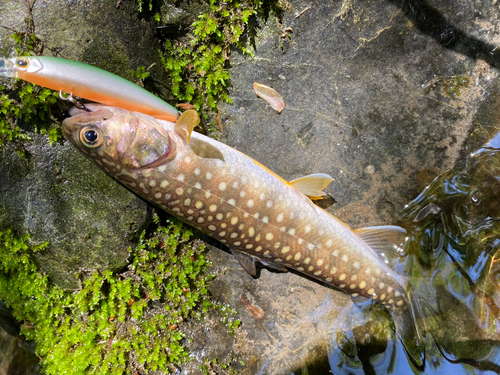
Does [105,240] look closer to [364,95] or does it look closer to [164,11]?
[164,11]

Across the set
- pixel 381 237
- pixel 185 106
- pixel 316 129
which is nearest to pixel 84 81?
pixel 185 106

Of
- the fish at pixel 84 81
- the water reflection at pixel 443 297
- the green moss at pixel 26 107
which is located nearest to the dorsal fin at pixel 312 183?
the water reflection at pixel 443 297

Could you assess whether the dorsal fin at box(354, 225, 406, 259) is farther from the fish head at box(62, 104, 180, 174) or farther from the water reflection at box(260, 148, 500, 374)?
the fish head at box(62, 104, 180, 174)

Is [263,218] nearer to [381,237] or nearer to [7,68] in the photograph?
Result: [381,237]

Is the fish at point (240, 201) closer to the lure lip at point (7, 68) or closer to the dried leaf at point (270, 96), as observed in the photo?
the lure lip at point (7, 68)

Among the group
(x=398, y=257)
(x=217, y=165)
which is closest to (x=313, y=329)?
(x=398, y=257)

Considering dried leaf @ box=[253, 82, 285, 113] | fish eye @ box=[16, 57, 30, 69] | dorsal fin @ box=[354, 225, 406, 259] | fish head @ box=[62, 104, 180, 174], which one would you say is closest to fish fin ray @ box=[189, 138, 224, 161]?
fish head @ box=[62, 104, 180, 174]
